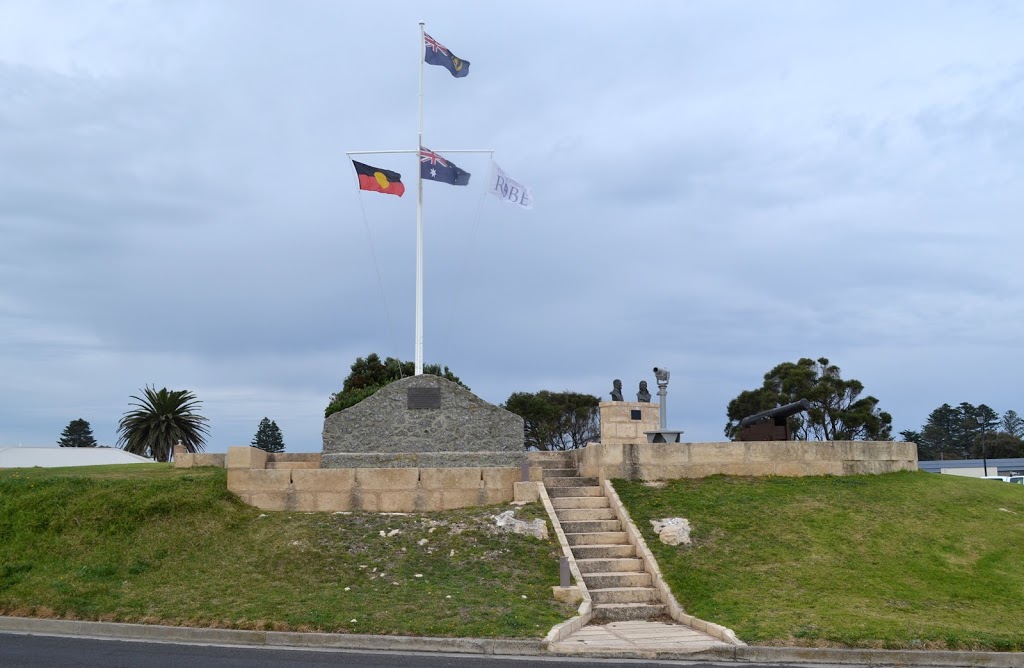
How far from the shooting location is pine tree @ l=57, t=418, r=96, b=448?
3317 inches

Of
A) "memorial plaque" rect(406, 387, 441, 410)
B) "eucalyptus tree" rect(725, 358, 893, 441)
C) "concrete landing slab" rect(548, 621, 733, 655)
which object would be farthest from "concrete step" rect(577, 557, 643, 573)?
"eucalyptus tree" rect(725, 358, 893, 441)

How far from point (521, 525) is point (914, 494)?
29.2ft

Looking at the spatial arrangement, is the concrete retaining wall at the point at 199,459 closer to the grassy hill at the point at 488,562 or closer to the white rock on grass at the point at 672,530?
the grassy hill at the point at 488,562

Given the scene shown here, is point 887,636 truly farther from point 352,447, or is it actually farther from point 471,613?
point 352,447

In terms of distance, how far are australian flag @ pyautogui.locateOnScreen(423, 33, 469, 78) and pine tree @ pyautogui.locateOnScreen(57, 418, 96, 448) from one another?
71.3 m

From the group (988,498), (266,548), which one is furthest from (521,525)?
(988,498)

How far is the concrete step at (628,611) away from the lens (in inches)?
553

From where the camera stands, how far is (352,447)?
22.6 meters

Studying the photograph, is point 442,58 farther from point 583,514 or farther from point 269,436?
point 269,436

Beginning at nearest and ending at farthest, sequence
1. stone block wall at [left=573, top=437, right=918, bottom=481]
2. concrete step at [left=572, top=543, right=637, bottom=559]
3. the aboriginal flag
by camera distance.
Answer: concrete step at [left=572, top=543, right=637, bottom=559], stone block wall at [left=573, top=437, right=918, bottom=481], the aboriginal flag

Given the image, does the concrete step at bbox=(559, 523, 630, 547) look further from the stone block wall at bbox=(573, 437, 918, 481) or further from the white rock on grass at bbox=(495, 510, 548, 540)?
the stone block wall at bbox=(573, 437, 918, 481)

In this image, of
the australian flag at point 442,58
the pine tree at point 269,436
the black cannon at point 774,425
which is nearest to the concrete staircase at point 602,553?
the black cannon at point 774,425

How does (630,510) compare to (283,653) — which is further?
(630,510)

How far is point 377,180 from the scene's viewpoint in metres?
25.5
